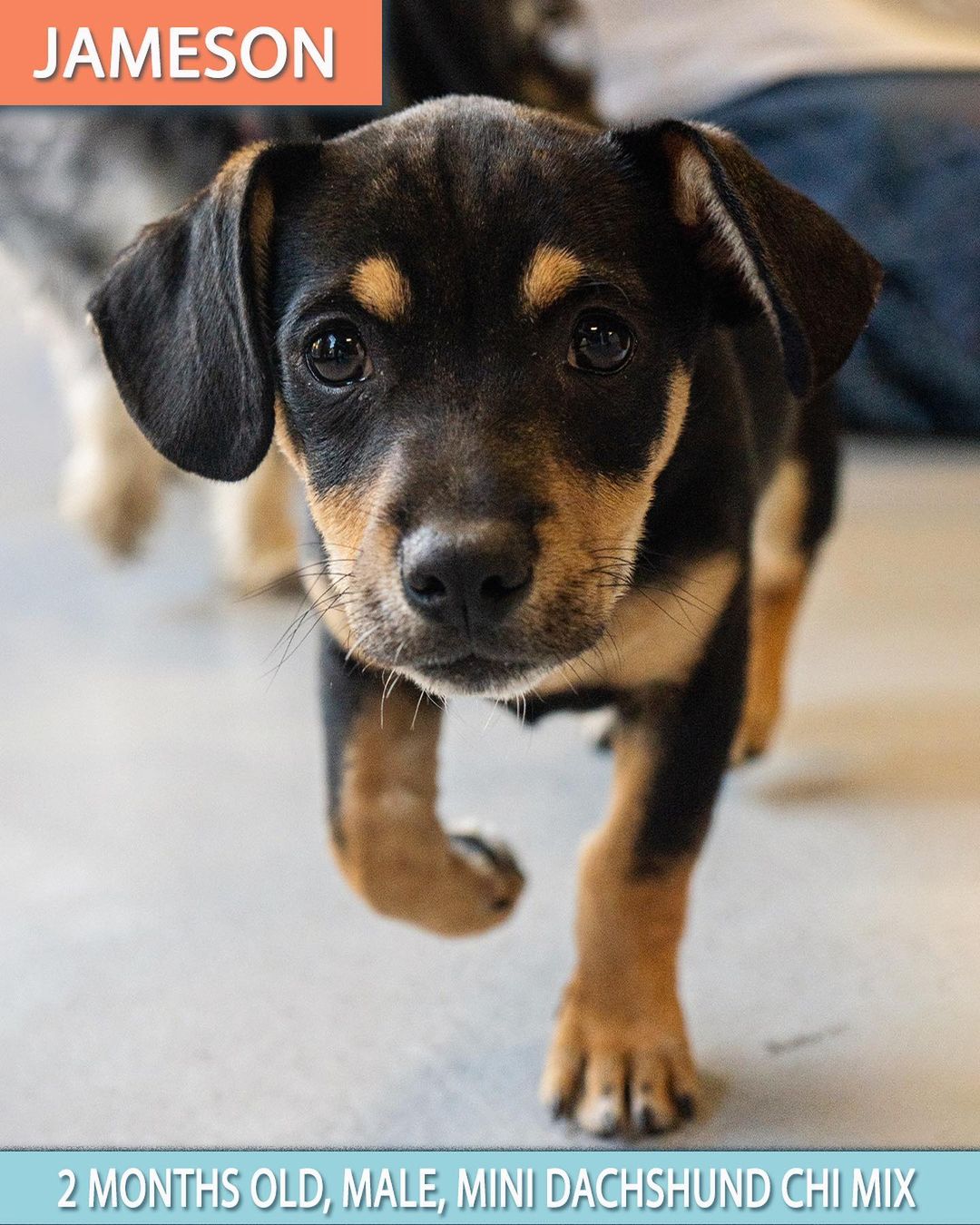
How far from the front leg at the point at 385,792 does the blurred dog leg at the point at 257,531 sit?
159 centimetres

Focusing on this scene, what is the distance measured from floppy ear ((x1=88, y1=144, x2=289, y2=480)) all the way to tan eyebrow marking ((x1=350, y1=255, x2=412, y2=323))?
118 millimetres

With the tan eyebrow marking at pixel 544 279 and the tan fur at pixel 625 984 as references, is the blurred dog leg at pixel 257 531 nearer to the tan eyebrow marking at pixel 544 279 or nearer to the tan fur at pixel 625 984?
the tan fur at pixel 625 984

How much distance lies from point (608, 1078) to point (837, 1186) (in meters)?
0.29

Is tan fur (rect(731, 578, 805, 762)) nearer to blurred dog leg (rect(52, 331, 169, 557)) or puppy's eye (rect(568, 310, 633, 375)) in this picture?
puppy's eye (rect(568, 310, 633, 375))

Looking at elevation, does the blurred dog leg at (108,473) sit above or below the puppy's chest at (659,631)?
above

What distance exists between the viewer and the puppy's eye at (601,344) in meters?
1.38

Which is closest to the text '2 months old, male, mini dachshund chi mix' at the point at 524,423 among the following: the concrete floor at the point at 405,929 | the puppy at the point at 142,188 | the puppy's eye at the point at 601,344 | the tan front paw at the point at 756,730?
the puppy's eye at the point at 601,344

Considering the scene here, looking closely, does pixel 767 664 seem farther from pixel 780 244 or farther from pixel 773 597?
pixel 780 244

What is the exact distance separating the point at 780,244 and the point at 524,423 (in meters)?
0.29

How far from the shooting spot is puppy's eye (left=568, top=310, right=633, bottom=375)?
4.53 feet

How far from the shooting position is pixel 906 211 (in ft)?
13.4

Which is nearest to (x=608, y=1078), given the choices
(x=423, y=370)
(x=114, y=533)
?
(x=423, y=370)

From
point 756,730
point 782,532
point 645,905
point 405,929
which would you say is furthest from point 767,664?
point 645,905

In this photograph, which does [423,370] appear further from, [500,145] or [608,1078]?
[608,1078]
